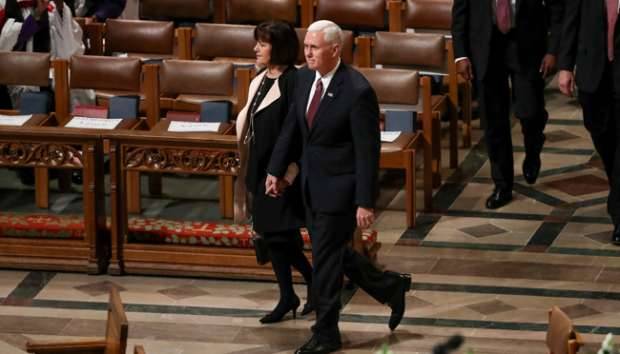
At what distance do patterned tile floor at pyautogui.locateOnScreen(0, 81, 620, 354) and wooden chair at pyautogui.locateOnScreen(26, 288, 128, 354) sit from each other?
5.82ft

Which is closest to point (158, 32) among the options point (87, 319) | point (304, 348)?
point (87, 319)

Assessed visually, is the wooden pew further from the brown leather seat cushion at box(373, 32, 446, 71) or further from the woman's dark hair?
the brown leather seat cushion at box(373, 32, 446, 71)

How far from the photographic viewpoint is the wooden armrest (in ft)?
16.8

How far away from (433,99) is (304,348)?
128 inches

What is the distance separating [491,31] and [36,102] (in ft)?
9.03

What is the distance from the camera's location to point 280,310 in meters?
7.22

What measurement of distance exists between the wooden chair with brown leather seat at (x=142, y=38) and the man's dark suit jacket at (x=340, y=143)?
3645 millimetres

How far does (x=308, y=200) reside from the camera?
6.65 meters

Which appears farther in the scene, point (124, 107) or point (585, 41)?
point (124, 107)

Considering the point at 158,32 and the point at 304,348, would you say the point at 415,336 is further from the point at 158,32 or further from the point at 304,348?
the point at 158,32

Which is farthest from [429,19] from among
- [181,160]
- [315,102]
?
[315,102]

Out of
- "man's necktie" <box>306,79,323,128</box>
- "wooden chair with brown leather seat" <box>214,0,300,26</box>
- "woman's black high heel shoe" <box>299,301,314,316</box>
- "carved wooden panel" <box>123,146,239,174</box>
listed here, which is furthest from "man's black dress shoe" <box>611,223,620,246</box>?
"wooden chair with brown leather seat" <box>214,0,300,26</box>

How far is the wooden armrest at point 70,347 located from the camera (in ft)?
16.8

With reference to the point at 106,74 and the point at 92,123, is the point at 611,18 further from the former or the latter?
the point at 106,74
